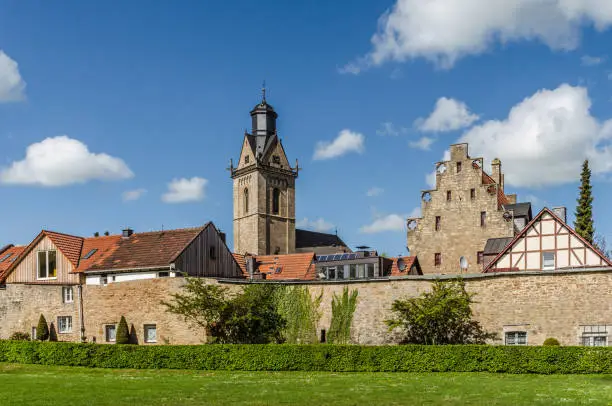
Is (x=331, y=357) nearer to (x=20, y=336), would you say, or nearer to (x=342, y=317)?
(x=342, y=317)

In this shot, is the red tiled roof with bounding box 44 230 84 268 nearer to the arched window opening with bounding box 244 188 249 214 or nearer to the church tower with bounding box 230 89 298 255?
the church tower with bounding box 230 89 298 255

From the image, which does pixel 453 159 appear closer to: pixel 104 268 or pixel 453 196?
pixel 453 196

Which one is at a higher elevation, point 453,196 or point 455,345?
point 453,196

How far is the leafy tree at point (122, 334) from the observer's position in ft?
130

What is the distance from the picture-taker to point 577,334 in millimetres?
31766

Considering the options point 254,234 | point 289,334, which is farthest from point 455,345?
point 254,234

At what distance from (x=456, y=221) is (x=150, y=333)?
81.1 ft

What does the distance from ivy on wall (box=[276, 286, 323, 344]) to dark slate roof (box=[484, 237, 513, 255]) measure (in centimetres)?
1701

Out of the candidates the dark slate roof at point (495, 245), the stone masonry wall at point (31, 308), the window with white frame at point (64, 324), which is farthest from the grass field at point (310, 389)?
the dark slate roof at point (495, 245)

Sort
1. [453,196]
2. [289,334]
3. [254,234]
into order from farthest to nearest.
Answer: [254,234], [453,196], [289,334]

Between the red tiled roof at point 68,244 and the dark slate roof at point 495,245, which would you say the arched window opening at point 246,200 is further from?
the dark slate roof at point 495,245

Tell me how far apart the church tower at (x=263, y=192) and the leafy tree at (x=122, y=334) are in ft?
155

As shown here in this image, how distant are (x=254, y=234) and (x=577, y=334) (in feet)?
191

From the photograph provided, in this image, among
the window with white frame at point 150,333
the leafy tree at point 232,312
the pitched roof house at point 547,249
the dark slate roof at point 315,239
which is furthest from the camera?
the dark slate roof at point 315,239
